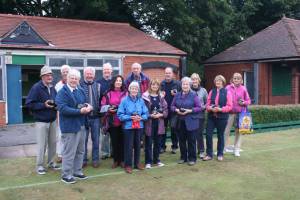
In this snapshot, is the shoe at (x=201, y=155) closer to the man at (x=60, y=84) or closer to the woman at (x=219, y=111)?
the woman at (x=219, y=111)

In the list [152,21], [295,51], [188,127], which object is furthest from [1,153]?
[152,21]

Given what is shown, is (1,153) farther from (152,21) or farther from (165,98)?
(152,21)

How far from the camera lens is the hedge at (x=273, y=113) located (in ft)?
46.1

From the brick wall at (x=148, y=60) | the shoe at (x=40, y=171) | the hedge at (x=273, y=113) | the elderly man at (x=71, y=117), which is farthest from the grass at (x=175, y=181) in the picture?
the brick wall at (x=148, y=60)

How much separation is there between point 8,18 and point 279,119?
39.1ft

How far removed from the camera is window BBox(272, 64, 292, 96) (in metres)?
22.1

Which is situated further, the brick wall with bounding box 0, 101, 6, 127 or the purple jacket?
the brick wall with bounding box 0, 101, 6, 127

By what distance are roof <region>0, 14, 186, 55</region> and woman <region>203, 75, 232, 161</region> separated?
9.05 m

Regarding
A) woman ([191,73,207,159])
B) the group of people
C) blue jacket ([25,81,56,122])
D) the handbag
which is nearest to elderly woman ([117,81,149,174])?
the group of people

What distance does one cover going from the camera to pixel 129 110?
7727mm

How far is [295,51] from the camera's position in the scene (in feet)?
66.4

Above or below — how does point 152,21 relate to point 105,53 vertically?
above

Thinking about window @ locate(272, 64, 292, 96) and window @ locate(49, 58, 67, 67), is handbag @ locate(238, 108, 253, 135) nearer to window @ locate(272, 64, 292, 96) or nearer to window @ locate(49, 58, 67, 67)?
window @ locate(49, 58, 67, 67)

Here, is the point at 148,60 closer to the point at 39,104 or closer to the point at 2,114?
the point at 2,114
